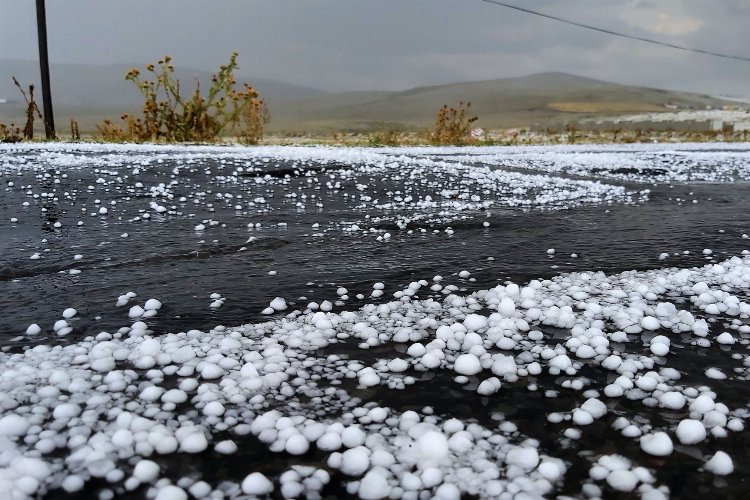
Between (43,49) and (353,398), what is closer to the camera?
(353,398)

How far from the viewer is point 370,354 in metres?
2.16

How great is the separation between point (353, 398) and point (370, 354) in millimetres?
359

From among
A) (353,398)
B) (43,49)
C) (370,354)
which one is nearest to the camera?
(353,398)

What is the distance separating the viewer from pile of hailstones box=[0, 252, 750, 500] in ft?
4.61

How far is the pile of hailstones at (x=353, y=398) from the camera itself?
140 centimetres

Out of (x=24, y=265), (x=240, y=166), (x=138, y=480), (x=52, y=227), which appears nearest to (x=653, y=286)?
(x=138, y=480)

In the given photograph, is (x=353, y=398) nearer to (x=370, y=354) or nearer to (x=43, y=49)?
(x=370, y=354)

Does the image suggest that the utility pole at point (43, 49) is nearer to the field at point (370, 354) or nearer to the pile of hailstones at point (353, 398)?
the field at point (370, 354)

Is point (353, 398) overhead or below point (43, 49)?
below

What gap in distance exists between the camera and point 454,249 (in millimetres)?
3846

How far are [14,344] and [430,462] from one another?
170 cm

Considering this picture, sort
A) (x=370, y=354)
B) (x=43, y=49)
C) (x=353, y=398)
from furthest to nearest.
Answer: (x=43, y=49), (x=370, y=354), (x=353, y=398)

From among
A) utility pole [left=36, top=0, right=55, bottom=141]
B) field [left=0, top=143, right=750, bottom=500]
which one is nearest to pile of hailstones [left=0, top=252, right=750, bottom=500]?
field [left=0, top=143, right=750, bottom=500]

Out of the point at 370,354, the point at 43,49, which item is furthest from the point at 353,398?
the point at 43,49
